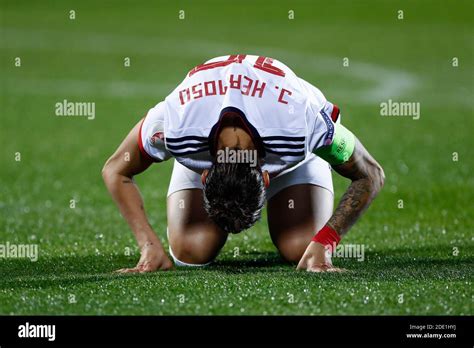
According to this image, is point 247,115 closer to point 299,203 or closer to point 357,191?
point 357,191

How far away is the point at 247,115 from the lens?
7434mm

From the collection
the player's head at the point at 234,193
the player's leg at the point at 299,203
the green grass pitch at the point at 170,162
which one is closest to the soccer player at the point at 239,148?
the player's head at the point at 234,193

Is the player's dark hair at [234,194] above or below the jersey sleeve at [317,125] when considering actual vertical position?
below

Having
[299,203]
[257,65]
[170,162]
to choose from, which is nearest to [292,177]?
[299,203]

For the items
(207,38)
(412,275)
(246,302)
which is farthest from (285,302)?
(207,38)

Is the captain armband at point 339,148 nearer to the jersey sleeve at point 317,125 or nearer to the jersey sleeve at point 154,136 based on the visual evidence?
the jersey sleeve at point 317,125

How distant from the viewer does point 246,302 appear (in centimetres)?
698

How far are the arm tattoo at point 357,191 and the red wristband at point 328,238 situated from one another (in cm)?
6

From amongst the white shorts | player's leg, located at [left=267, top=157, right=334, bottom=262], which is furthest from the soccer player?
the white shorts

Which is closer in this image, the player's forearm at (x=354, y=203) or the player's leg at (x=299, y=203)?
the player's forearm at (x=354, y=203)

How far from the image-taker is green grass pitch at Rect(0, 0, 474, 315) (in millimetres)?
7305

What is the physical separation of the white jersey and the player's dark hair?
0.27 meters

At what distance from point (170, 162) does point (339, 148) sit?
35.2ft

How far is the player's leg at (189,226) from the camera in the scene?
29.9ft
